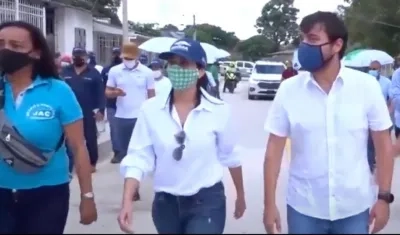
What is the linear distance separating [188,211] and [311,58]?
1.05 meters

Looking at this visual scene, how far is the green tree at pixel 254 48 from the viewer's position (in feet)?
362

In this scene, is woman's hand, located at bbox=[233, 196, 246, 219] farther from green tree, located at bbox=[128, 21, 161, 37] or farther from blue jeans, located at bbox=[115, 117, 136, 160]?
green tree, located at bbox=[128, 21, 161, 37]

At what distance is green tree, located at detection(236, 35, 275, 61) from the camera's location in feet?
362

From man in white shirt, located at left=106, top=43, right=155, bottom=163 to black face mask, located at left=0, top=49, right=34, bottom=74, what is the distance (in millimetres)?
5941

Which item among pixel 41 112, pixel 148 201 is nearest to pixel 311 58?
pixel 41 112

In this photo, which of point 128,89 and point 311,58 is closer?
point 311,58

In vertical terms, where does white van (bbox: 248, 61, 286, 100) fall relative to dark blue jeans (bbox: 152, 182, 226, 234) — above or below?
below

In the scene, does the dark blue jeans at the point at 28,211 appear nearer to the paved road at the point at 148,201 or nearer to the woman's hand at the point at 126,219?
the woman's hand at the point at 126,219

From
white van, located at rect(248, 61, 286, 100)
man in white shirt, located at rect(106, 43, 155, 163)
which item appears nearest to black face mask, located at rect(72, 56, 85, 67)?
man in white shirt, located at rect(106, 43, 155, 163)

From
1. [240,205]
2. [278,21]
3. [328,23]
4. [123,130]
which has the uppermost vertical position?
[328,23]

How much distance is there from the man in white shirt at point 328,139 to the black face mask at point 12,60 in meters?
1.40

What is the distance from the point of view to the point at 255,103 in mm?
35031

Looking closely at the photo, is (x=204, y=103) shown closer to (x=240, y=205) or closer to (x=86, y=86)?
(x=240, y=205)

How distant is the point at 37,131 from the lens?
4926mm
